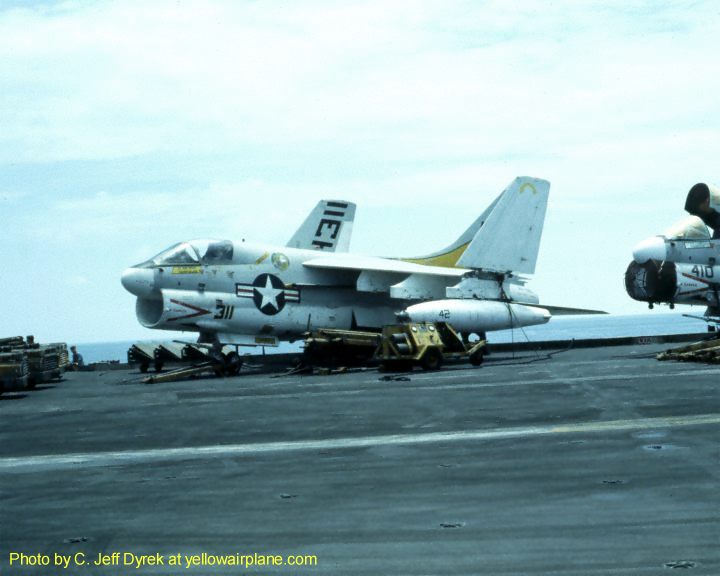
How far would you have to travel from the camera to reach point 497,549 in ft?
20.8

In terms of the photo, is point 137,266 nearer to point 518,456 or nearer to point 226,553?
point 518,456

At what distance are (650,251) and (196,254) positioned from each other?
52.2 ft

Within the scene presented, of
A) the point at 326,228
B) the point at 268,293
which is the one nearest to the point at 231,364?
the point at 268,293

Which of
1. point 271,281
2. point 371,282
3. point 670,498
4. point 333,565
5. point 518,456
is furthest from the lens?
point 371,282

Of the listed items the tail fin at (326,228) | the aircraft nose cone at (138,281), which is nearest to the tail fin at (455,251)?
the tail fin at (326,228)

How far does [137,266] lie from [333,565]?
25937 mm

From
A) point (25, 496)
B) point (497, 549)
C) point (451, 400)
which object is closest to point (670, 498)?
point (497, 549)

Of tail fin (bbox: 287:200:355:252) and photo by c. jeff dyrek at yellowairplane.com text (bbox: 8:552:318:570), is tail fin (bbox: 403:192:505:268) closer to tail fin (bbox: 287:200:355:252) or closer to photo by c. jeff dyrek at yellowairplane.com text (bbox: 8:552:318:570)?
tail fin (bbox: 287:200:355:252)

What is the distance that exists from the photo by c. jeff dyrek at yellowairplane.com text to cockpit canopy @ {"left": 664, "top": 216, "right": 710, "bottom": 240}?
92.9 ft

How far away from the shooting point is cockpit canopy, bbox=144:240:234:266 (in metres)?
31.2

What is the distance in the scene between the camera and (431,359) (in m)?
28.8

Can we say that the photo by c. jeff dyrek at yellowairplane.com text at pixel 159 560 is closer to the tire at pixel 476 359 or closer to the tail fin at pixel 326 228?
the tire at pixel 476 359

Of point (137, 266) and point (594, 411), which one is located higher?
point (137, 266)

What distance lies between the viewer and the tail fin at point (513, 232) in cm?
3422
